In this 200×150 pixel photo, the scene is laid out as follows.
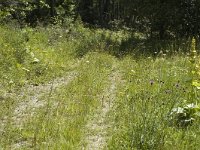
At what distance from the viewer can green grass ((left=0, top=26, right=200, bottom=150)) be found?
547cm

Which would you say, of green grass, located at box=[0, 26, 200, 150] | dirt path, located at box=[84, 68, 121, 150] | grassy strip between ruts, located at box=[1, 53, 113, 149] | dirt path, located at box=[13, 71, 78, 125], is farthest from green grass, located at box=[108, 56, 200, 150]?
dirt path, located at box=[13, 71, 78, 125]

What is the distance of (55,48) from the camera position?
12672 mm

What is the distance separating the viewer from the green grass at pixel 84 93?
5.47 m

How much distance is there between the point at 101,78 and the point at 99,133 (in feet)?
11.5

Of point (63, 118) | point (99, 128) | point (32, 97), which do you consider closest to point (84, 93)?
point (32, 97)

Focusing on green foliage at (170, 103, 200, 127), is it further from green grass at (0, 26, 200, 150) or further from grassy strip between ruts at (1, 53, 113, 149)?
grassy strip between ruts at (1, 53, 113, 149)

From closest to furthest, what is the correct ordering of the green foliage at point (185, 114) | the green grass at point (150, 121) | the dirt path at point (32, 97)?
the green grass at point (150, 121) < the green foliage at point (185, 114) < the dirt path at point (32, 97)

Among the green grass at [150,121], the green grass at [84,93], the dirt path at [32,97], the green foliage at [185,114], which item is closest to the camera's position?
the green grass at [150,121]

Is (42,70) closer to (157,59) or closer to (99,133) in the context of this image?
(157,59)

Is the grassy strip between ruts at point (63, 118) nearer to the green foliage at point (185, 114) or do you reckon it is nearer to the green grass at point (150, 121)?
the green grass at point (150, 121)

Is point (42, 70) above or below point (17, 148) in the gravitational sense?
below

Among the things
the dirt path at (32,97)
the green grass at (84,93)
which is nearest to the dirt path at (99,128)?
the green grass at (84,93)

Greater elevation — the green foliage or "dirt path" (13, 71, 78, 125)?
the green foliage

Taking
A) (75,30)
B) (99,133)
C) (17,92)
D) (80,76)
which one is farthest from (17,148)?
A: (75,30)
